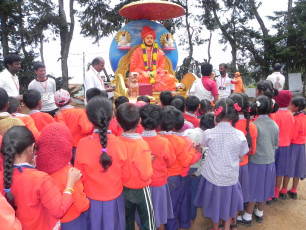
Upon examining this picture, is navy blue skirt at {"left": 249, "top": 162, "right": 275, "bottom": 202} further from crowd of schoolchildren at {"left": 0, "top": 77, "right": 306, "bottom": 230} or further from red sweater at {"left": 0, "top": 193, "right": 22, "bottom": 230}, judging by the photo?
red sweater at {"left": 0, "top": 193, "right": 22, "bottom": 230}

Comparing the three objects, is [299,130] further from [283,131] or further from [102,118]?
[102,118]

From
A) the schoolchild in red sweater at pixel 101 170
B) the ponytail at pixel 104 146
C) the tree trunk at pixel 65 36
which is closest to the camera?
the ponytail at pixel 104 146

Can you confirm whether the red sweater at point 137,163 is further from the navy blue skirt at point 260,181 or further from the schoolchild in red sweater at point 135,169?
the navy blue skirt at point 260,181

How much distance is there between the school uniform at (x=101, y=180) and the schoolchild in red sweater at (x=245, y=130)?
1384 mm

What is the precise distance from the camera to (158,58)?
698 centimetres

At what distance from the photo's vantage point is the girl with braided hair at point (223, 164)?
90.4 inches

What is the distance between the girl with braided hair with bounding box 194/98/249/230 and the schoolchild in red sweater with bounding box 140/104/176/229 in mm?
429

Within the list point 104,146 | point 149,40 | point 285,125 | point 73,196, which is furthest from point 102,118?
point 149,40

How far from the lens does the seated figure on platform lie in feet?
21.2

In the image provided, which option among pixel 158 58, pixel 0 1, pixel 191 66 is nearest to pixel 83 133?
pixel 158 58

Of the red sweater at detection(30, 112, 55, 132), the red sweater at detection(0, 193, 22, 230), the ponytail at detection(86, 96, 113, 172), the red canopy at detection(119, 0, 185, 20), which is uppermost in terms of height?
the red canopy at detection(119, 0, 185, 20)

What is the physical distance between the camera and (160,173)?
2.28 m

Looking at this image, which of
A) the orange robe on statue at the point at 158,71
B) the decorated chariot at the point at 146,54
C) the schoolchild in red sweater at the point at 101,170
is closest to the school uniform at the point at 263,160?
the schoolchild in red sweater at the point at 101,170

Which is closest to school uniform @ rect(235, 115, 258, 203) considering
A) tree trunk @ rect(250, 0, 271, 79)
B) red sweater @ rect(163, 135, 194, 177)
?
red sweater @ rect(163, 135, 194, 177)
